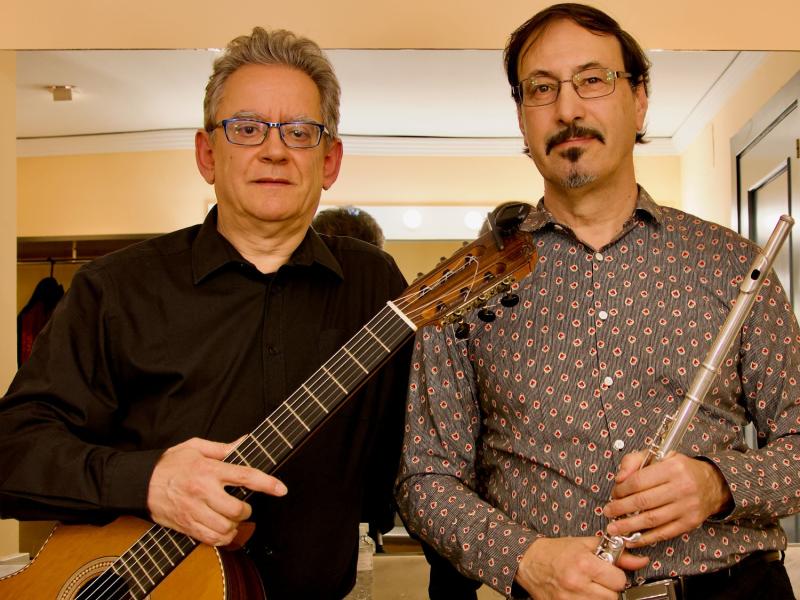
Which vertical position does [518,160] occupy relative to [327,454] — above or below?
above

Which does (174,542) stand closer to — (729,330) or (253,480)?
(253,480)

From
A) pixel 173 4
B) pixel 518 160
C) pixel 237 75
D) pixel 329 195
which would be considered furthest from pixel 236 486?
pixel 173 4

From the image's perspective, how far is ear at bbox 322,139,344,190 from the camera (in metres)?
1.81

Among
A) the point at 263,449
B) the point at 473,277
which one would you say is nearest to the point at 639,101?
the point at 473,277

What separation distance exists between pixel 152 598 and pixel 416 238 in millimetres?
1185

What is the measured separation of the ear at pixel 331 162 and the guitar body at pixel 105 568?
2.54 feet

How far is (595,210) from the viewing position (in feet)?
5.31

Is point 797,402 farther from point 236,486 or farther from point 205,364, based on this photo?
point 205,364

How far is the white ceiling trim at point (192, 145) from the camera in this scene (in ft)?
7.85

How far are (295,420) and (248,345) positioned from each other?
11.7 inches

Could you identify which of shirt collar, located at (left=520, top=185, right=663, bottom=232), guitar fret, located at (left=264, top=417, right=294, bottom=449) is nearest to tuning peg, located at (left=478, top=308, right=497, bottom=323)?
shirt collar, located at (left=520, top=185, right=663, bottom=232)

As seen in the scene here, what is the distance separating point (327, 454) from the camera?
1726 mm

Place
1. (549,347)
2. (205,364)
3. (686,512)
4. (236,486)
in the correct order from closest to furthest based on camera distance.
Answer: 1. (686,512)
2. (236,486)
3. (549,347)
4. (205,364)

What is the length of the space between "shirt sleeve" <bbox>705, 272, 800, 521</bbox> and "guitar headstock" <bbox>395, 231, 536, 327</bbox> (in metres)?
0.42
